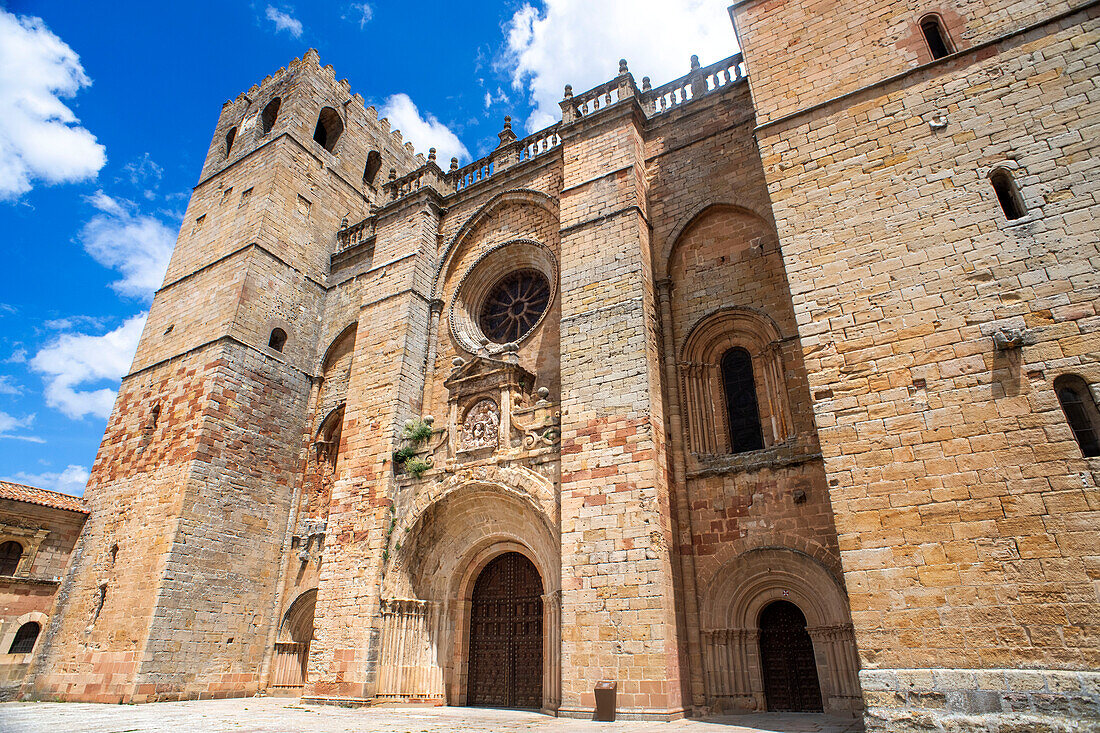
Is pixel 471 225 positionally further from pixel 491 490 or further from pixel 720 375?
pixel 720 375

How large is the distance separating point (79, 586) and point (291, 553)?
3975 millimetres

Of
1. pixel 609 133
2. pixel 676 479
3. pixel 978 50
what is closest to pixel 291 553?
pixel 676 479

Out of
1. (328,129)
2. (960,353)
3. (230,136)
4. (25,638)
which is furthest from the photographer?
(328,129)

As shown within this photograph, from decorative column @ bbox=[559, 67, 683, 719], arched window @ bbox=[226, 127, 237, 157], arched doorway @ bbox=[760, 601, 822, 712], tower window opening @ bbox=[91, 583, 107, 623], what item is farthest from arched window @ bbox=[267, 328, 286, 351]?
arched doorway @ bbox=[760, 601, 822, 712]

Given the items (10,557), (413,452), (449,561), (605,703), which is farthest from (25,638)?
(605,703)

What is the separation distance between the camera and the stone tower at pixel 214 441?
10.8 m

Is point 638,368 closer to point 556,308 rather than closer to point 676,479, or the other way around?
point 676,479

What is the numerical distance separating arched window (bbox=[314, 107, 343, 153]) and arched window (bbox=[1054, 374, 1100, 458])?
1751cm

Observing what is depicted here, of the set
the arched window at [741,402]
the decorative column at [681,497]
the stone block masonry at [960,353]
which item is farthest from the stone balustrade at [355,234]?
the stone block masonry at [960,353]

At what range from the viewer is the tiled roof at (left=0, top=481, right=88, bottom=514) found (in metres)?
12.7

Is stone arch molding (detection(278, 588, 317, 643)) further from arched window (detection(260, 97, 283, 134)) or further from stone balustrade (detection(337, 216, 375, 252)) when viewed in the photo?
arched window (detection(260, 97, 283, 134))

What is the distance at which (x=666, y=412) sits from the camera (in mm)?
9078

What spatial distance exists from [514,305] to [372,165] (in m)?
9.63

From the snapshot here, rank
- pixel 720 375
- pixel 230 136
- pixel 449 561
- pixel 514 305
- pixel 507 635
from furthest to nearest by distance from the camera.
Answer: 1. pixel 230 136
2. pixel 514 305
3. pixel 449 561
4. pixel 507 635
5. pixel 720 375
